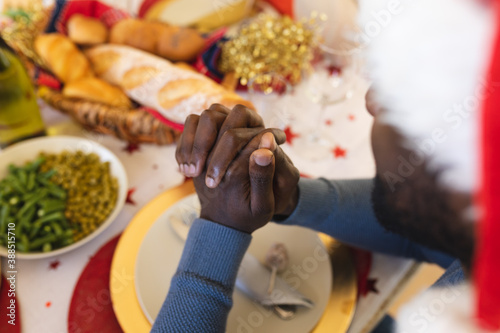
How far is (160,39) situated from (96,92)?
21 cm

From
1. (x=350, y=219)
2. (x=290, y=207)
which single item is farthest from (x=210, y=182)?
(x=350, y=219)

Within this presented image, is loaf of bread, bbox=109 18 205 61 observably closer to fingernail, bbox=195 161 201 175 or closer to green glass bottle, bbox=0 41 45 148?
green glass bottle, bbox=0 41 45 148

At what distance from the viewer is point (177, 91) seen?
2.16 feet

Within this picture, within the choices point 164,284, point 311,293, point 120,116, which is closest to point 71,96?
point 120,116

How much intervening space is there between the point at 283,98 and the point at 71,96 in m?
0.42

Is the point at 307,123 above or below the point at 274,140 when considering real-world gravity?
below

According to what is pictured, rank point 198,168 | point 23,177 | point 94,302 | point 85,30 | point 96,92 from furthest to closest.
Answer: point 85,30 < point 96,92 < point 23,177 < point 94,302 < point 198,168

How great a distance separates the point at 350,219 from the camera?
49 cm

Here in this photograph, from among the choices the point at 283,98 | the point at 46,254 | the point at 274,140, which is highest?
the point at 274,140

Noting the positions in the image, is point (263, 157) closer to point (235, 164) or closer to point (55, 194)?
point (235, 164)

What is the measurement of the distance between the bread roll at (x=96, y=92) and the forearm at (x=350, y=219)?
1.41ft

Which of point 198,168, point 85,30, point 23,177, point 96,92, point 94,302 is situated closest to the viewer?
point 198,168

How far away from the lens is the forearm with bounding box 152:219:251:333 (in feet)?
1.18

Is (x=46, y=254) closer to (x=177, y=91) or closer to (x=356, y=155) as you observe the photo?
(x=177, y=91)
